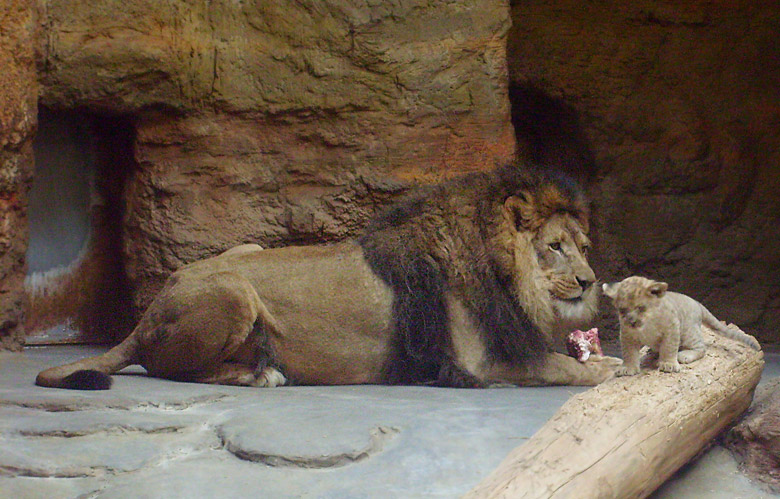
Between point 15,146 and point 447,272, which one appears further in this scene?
point 15,146

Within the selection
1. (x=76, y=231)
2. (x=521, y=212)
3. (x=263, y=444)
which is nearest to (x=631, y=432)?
(x=263, y=444)

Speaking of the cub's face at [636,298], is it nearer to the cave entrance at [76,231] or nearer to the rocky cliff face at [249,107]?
the rocky cliff face at [249,107]

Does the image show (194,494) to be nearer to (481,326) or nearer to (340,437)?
(340,437)

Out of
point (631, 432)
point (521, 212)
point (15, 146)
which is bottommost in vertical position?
point (631, 432)

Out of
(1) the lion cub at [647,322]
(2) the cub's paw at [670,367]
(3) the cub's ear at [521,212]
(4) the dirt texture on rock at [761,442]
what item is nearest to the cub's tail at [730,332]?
(4) the dirt texture on rock at [761,442]

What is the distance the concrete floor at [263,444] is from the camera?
3625 millimetres

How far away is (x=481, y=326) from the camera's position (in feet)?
20.0

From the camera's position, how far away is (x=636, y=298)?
4.25m

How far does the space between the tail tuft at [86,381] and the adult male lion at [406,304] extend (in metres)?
0.39

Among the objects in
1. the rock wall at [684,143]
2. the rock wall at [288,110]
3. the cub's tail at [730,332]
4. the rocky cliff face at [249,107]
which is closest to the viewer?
the cub's tail at [730,332]

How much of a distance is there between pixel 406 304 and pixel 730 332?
6.75 ft

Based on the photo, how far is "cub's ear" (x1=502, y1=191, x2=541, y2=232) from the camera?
6219mm

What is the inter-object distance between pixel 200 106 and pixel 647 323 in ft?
14.5

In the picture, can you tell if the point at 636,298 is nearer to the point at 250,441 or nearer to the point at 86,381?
the point at 250,441
